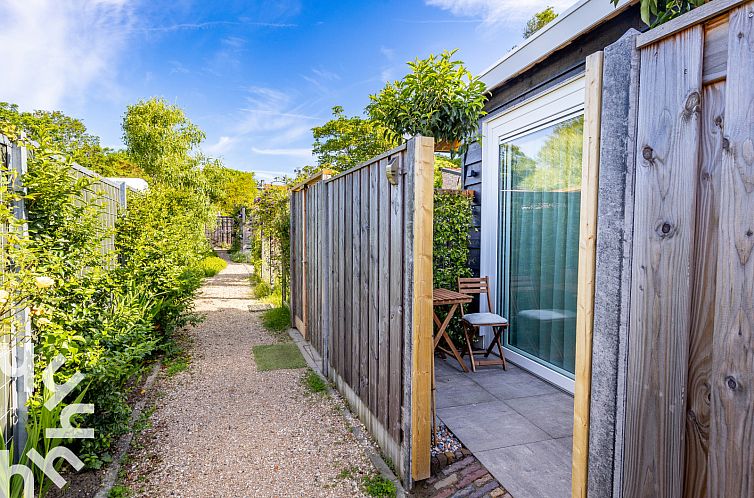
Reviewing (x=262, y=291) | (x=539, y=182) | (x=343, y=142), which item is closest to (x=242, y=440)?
(x=539, y=182)

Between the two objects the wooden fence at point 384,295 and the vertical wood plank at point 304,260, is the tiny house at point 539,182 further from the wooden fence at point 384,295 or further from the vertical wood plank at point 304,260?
the vertical wood plank at point 304,260

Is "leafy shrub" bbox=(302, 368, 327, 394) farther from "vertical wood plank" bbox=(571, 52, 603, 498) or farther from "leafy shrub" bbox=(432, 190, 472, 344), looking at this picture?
"vertical wood plank" bbox=(571, 52, 603, 498)

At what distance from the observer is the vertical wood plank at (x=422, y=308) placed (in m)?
2.13

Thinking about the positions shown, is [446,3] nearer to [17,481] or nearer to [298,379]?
[298,379]

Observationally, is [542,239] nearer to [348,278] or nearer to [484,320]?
[484,320]

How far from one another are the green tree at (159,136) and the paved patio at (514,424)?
11051 mm

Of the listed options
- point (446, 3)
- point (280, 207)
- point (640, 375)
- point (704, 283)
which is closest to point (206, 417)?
point (640, 375)

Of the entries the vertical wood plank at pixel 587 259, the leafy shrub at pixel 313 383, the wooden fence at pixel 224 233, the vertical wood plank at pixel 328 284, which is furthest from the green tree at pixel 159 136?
the vertical wood plank at pixel 587 259

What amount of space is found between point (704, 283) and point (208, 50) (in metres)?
10.6

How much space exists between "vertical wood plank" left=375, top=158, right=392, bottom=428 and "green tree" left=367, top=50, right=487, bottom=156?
450mm

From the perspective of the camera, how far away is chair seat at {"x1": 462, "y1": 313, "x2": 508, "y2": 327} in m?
3.86

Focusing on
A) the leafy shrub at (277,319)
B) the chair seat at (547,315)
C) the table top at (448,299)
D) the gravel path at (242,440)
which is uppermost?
the table top at (448,299)

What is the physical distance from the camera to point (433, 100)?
2762 millimetres

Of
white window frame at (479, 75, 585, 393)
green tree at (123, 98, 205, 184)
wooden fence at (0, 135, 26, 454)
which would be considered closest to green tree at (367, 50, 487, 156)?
white window frame at (479, 75, 585, 393)
